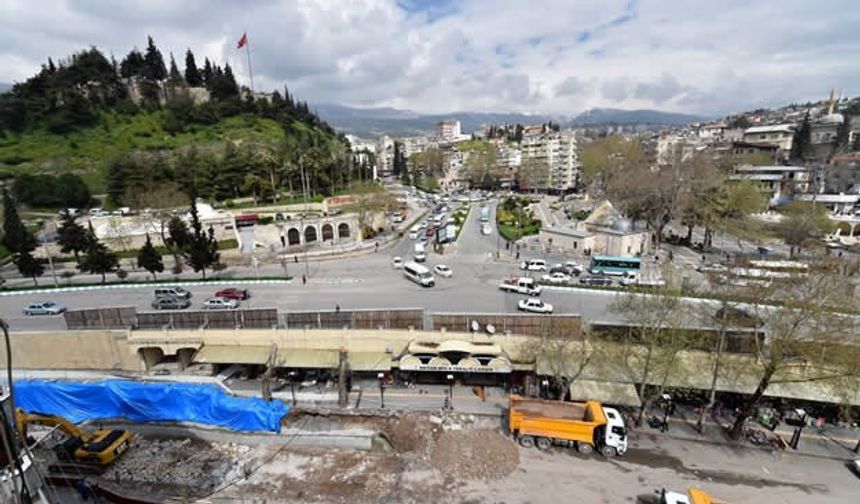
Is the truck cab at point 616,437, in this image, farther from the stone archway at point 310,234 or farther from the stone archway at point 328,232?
the stone archway at point 328,232

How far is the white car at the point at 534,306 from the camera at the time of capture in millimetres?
28719

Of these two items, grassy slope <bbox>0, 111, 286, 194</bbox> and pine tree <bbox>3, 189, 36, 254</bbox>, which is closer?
pine tree <bbox>3, 189, 36, 254</bbox>

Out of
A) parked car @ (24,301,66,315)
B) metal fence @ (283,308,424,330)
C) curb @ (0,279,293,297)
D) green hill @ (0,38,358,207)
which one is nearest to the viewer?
metal fence @ (283,308,424,330)

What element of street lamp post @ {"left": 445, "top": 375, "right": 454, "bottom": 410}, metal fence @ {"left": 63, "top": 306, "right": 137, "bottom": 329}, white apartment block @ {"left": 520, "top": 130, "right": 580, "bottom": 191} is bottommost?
street lamp post @ {"left": 445, "top": 375, "right": 454, "bottom": 410}

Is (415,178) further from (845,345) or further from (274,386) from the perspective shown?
(845,345)

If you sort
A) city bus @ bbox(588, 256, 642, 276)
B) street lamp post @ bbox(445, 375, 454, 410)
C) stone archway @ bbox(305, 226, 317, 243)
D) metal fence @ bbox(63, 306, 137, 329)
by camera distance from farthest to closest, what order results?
stone archway @ bbox(305, 226, 317, 243)
city bus @ bbox(588, 256, 642, 276)
metal fence @ bbox(63, 306, 137, 329)
street lamp post @ bbox(445, 375, 454, 410)

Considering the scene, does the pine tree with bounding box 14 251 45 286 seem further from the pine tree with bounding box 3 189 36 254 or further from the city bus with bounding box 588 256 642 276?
the city bus with bounding box 588 256 642 276

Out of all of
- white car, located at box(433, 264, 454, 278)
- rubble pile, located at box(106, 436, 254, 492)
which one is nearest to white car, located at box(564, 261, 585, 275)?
white car, located at box(433, 264, 454, 278)

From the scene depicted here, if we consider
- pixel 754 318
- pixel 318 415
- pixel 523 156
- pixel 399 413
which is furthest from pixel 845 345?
pixel 523 156

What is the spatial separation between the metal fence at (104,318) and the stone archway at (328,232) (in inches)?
1209

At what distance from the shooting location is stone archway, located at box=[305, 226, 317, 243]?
179ft

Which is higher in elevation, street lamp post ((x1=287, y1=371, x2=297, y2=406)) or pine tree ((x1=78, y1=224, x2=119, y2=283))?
pine tree ((x1=78, y1=224, x2=119, y2=283))

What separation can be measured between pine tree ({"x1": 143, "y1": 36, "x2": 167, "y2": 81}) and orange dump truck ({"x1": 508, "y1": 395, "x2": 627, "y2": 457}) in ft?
409

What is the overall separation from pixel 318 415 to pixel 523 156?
10336 centimetres
